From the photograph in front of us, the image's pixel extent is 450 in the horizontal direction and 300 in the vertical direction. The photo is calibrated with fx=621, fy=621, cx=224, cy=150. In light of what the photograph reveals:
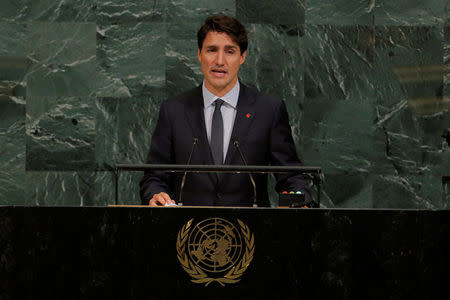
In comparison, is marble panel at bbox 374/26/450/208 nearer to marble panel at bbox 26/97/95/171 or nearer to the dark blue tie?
the dark blue tie

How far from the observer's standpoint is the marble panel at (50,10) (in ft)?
16.2

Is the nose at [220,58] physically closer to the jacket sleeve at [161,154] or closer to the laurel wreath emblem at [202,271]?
the jacket sleeve at [161,154]

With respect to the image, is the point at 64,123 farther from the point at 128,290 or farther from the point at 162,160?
the point at 128,290

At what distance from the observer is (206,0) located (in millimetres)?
4941

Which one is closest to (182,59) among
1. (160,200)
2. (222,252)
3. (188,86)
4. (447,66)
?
(188,86)

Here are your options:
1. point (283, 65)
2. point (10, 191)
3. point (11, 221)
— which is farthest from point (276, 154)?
point (10, 191)

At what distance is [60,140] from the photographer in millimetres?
4914

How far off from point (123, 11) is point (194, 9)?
56cm

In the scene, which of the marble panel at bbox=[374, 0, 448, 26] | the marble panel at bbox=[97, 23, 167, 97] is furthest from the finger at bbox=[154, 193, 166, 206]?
the marble panel at bbox=[374, 0, 448, 26]

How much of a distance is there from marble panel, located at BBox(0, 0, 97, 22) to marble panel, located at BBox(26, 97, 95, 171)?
680 mm

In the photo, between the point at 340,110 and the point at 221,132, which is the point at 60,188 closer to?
the point at 221,132

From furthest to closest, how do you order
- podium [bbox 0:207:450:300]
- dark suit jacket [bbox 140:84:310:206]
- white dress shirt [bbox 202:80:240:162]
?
white dress shirt [bbox 202:80:240:162]
dark suit jacket [bbox 140:84:310:206]
podium [bbox 0:207:450:300]

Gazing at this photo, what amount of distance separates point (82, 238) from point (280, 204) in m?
0.88

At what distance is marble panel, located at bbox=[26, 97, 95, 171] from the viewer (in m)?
4.92
